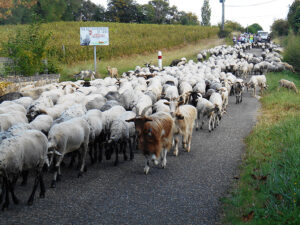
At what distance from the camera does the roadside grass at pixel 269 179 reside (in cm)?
481

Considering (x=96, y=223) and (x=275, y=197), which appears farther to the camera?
(x=275, y=197)

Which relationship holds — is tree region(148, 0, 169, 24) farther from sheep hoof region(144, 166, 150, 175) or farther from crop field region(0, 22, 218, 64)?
sheep hoof region(144, 166, 150, 175)

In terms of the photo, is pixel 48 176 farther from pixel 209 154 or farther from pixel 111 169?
pixel 209 154

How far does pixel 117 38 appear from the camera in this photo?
37344 millimetres

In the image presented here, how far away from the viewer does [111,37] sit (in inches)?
1470

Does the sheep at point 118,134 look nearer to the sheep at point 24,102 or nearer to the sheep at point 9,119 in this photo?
the sheep at point 9,119

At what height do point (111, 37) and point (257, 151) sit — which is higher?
point (111, 37)

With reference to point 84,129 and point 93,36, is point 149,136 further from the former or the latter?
point 93,36

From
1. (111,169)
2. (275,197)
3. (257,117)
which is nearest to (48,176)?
(111,169)

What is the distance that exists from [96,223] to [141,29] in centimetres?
4510

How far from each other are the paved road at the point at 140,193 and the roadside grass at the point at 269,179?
0.29 meters

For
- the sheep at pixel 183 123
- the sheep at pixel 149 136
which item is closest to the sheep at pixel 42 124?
the sheep at pixel 149 136

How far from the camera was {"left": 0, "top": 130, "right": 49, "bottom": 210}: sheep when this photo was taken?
535 cm

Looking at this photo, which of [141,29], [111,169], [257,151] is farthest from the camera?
[141,29]
